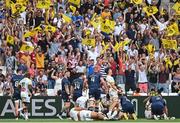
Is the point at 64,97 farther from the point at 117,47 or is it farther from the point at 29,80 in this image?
the point at 117,47

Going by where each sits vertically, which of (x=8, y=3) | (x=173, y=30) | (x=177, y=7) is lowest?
(x=173, y=30)

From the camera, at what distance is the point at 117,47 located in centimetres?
3600

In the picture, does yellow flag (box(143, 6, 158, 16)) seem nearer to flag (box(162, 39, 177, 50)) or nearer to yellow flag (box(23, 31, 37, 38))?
flag (box(162, 39, 177, 50))

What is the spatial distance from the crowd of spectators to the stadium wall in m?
0.38

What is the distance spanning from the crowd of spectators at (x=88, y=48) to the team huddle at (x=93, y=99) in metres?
0.68

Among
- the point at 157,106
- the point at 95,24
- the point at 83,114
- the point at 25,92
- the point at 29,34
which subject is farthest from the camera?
the point at 95,24

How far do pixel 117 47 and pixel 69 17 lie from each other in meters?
2.96

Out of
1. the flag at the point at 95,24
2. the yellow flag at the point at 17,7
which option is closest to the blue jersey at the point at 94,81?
the flag at the point at 95,24

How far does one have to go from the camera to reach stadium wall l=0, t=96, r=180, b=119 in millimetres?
34062

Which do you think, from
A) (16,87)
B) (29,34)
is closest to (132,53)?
(29,34)

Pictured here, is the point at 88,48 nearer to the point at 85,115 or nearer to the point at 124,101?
the point at 124,101

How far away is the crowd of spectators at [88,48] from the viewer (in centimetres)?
3519

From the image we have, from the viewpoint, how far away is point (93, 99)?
3319cm

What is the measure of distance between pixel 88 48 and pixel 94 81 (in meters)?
2.53
